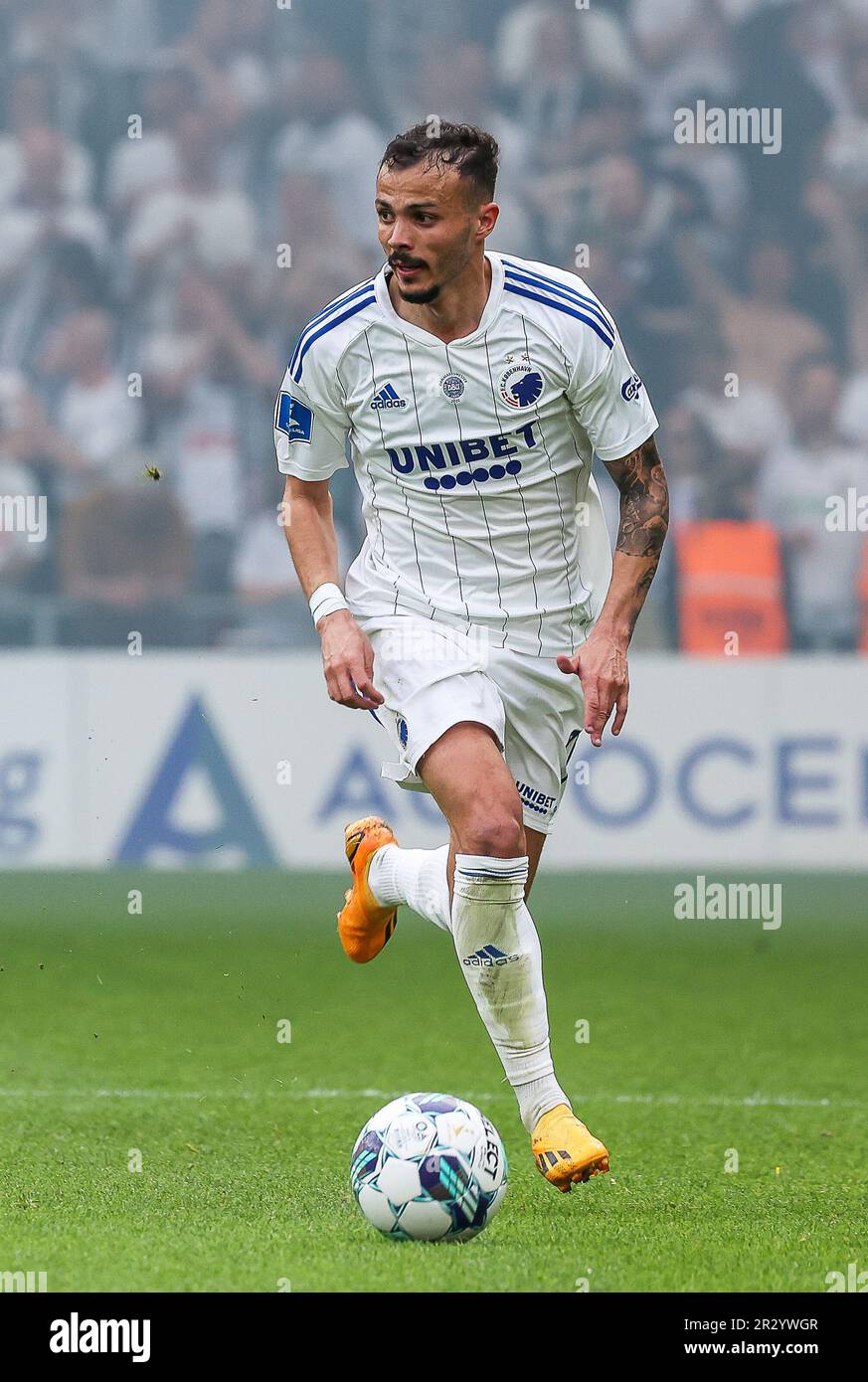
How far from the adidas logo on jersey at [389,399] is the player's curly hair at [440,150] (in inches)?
19.2

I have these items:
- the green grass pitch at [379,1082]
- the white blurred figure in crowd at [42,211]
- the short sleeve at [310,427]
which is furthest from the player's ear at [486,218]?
the white blurred figure in crowd at [42,211]

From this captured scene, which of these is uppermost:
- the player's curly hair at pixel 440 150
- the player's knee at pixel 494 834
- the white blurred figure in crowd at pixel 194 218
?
the white blurred figure in crowd at pixel 194 218

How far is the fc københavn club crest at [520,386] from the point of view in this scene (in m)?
4.46

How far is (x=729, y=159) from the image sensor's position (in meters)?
12.0

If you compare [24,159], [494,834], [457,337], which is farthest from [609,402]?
[24,159]

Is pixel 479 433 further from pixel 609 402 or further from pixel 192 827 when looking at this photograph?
pixel 192 827

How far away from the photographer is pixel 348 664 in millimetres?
4262

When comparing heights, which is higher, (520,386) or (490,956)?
(520,386)

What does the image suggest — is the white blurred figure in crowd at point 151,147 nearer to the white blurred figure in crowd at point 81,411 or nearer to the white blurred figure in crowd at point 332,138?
the white blurred figure in crowd at point 332,138

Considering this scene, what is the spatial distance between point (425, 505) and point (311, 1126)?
1662 millimetres

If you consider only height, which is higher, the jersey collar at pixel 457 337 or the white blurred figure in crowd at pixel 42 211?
the white blurred figure in crowd at pixel 42 211

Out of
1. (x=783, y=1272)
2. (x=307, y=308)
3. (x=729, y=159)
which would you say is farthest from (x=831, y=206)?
(x=783, y=1272)

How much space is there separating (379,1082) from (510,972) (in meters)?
1.57

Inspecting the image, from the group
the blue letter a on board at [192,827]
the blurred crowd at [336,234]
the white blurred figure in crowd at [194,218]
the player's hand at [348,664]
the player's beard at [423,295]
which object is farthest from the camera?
the white blurred figure in crowd at [194,218]
